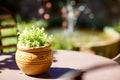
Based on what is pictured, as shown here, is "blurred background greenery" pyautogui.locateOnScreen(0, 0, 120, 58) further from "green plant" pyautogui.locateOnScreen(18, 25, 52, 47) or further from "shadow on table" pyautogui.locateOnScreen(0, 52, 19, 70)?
"green plant" pyautogui.locateOnScreen(18, 25, 52, 47)

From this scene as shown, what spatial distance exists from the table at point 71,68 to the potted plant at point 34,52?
0.07 metres

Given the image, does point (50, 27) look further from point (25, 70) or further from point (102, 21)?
point (25, 70)

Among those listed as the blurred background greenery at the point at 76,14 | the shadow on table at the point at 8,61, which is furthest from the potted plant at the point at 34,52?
the blurred background greenery at the point at 76,14

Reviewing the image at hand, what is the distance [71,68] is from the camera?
113 inches

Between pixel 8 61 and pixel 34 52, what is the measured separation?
21.5 inches

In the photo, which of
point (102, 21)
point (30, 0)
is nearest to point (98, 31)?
point (102, 21)

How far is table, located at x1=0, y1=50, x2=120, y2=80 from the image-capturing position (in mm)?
2682

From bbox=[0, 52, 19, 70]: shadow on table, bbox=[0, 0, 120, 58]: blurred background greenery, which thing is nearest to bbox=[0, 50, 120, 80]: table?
bbox=[0, 52, 19, 70]: shadow on table

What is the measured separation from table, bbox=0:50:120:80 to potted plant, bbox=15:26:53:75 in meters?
0.07

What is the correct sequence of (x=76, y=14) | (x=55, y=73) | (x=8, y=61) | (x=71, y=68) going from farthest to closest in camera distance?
(x=76, y=14) < (x=8, y=61) < (x=71, y=68) < (x=55, y=73)

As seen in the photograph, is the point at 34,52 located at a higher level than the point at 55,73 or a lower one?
higher

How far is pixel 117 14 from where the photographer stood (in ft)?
27.8

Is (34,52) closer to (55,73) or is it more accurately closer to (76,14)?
(55,73)

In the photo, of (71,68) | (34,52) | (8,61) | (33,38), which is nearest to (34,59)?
(34,52)
